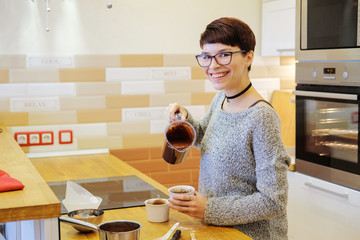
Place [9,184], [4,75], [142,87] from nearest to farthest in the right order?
[9,184]
[4,75]
[142,87]

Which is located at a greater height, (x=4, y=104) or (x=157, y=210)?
(x=4, y=104)

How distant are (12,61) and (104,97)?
592mm

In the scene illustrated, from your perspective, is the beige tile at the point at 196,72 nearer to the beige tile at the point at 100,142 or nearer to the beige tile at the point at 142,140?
the beige tile at the point at 142,140

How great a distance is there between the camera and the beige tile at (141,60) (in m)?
3.15

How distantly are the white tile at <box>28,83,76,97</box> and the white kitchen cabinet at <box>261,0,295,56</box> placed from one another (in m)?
1.33

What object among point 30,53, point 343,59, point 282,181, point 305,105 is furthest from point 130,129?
point 282,181

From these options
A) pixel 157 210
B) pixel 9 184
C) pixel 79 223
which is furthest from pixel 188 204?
pixel 9 184

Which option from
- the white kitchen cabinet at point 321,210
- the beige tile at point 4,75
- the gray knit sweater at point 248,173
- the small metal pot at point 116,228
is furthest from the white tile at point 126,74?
the small metal pot at point 116,228

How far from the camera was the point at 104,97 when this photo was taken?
3.13 m

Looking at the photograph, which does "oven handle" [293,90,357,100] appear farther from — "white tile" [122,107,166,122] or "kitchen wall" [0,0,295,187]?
"white tile" [122,107,166,122]

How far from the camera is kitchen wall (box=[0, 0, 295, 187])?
9.60 ft

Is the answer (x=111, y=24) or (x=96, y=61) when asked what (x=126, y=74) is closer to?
(x=96, y=61)

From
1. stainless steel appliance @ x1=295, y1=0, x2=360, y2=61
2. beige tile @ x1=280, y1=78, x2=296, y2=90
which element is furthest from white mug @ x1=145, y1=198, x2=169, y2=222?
beige tile @ x1=280, y1=78, x2=296, y2=90

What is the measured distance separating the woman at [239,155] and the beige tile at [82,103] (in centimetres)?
148
